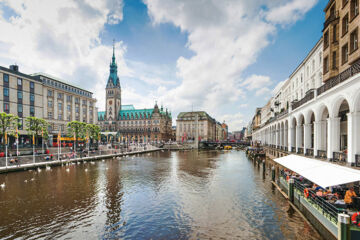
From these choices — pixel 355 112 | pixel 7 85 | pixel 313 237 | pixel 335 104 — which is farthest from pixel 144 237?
pixel 7 85

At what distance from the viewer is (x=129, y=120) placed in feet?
576

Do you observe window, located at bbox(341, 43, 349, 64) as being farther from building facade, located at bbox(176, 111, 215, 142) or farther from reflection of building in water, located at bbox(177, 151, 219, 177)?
building facade, located at bbox(176, 111, 215, 142)

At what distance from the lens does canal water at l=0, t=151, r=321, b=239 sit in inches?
565

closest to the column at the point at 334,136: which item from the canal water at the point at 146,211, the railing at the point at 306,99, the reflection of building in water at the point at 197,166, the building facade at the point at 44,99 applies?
the railing at the point at 306,99

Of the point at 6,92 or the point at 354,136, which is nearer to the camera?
the point at 354,136

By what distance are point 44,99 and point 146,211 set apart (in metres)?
75.0

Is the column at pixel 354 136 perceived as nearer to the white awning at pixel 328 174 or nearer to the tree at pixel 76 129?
the white awning at pixel 328 174

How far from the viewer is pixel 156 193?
80.6 ft

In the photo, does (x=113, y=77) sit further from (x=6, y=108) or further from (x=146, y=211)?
(x=146, y=211)

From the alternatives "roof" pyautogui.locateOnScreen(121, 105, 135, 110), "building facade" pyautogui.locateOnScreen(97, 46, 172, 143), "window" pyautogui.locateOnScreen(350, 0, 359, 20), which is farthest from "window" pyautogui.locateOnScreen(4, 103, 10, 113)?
"roof" pyautogui.locateOnScreen(121, 105, 135, 110)

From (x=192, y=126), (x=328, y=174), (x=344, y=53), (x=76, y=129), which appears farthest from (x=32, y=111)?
(x=192, y=126)

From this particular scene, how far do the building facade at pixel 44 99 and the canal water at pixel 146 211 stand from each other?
47127 mm

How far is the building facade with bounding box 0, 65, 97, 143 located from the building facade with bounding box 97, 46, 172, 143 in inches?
2874

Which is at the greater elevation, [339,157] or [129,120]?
[129,120]
